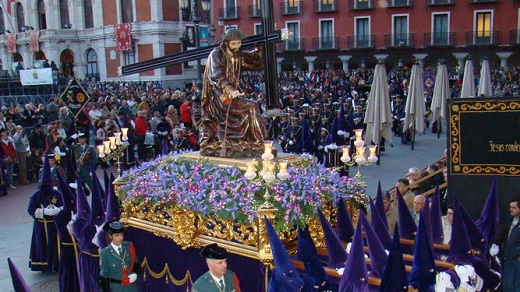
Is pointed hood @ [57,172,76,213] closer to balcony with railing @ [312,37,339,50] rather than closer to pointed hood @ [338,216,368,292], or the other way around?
pointed hood @ [338,216,368,292]

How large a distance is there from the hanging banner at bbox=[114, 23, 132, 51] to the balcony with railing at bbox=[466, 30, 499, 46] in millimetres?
26710

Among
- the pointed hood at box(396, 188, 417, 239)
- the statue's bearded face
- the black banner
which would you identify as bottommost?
the pointed hood at box(396, 188, 417, 239)

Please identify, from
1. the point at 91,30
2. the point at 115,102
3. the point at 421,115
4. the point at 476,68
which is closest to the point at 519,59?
the point at 476,68

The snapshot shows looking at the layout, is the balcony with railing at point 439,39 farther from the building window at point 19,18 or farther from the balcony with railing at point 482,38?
the building window at point 19,18

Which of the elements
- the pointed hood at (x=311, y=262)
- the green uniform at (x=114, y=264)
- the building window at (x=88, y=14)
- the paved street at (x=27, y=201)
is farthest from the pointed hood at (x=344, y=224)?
the building window at (x=88, y=14)

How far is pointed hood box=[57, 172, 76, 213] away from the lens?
8.47 meters

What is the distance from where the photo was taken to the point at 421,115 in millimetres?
18500

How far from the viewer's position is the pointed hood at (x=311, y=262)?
17.3 feet

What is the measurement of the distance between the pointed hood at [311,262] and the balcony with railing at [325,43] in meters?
41.9

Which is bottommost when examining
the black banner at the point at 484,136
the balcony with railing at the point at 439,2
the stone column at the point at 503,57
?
the black banner at the point at 484,136

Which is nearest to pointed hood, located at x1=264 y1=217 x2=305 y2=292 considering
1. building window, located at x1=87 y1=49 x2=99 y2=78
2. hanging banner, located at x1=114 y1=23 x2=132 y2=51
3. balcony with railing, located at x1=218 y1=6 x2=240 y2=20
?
hanging banner, located at x1=114 y1=23 x2=132 y2=51

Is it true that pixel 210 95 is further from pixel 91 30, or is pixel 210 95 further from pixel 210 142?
pixel 91 30

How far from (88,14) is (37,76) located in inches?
1113

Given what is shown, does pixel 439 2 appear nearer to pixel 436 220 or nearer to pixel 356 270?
pixel 436 220
